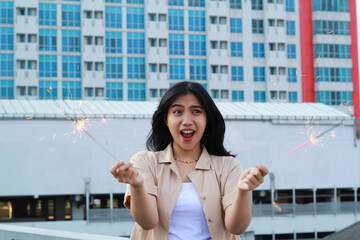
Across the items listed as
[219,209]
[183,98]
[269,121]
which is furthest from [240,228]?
[269,121]

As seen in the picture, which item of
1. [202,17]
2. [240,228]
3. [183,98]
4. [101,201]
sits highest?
[202,17]

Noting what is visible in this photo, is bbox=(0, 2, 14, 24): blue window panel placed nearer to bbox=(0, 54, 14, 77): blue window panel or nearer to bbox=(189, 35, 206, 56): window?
bbox=(0, 54, 14, 77): blue window panel

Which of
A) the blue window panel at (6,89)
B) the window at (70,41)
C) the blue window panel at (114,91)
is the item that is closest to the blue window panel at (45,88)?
the blue window panel at (6,89)

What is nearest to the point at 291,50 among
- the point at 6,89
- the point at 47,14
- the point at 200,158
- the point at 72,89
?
the point at 72,89

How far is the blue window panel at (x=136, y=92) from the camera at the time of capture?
49.2 meters

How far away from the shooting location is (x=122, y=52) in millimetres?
49625

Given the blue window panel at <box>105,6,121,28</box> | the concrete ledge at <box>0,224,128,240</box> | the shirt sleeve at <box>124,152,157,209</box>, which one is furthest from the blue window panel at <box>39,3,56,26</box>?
the shirt sleeve at <box>124,152,157,209</box>

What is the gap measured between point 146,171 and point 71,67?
47089 mm

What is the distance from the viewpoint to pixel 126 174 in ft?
7.70

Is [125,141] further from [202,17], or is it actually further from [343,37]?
[343,37]

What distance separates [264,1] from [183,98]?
5257 cm

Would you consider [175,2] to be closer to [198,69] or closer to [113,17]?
[113,17]

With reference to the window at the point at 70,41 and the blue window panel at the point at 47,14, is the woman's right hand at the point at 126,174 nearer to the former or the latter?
the window at the point at 70,41

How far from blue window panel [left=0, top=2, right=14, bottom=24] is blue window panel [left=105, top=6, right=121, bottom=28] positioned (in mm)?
8295
